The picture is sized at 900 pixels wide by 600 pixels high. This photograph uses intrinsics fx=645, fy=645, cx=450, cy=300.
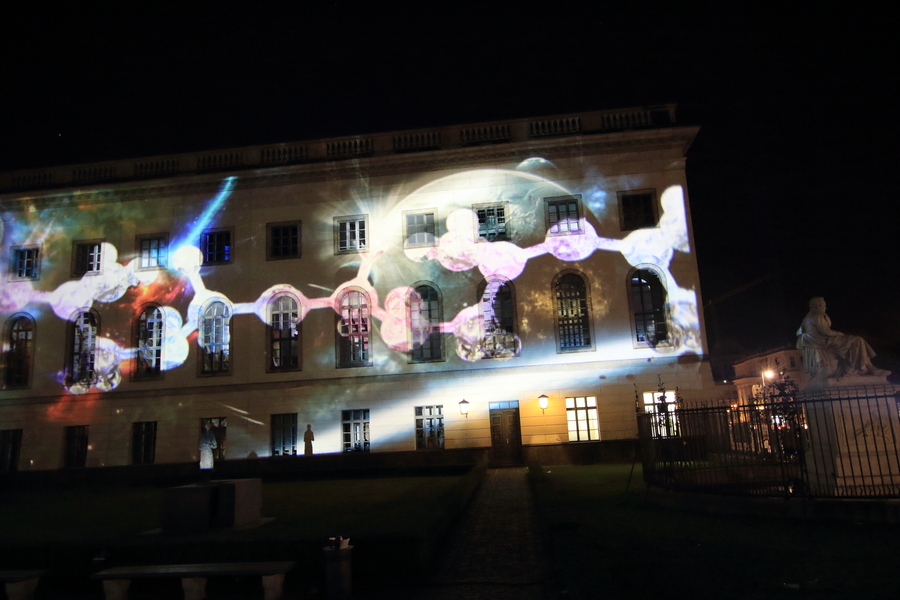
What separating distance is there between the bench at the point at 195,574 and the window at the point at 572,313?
2036 cm

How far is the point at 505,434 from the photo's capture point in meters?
26.8

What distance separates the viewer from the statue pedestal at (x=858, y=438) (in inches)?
405

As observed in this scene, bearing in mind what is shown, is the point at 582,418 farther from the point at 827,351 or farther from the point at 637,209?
the point at 827,351

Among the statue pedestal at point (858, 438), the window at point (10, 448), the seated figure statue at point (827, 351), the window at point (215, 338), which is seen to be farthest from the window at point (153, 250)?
the statue pedestal at point (858, 438)

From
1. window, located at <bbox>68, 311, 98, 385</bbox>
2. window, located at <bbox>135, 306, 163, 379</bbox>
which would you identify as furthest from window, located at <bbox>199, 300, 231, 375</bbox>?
window, located at <bbox>68, 311, 98, 385</bbox>

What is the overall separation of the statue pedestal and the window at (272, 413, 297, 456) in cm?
2165

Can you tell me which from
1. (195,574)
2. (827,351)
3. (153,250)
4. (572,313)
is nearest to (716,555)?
(827,351)

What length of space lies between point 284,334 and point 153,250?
303 inches

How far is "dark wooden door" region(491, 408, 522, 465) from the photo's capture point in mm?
26609

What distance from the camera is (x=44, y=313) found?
30.6 meters

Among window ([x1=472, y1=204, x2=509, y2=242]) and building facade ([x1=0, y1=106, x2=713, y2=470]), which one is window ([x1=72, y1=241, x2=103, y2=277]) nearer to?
building facade ([x1=0, y1=106, x2=713, y2=470])

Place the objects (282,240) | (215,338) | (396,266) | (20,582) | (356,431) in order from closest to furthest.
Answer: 1. (20,582)
2. (356,431)
3. (396,266)
4. (215,338)
5. (282,240)

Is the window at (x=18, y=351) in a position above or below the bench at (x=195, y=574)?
above

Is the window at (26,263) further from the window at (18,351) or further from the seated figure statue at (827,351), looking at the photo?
the seated figure statue at (827,351)
